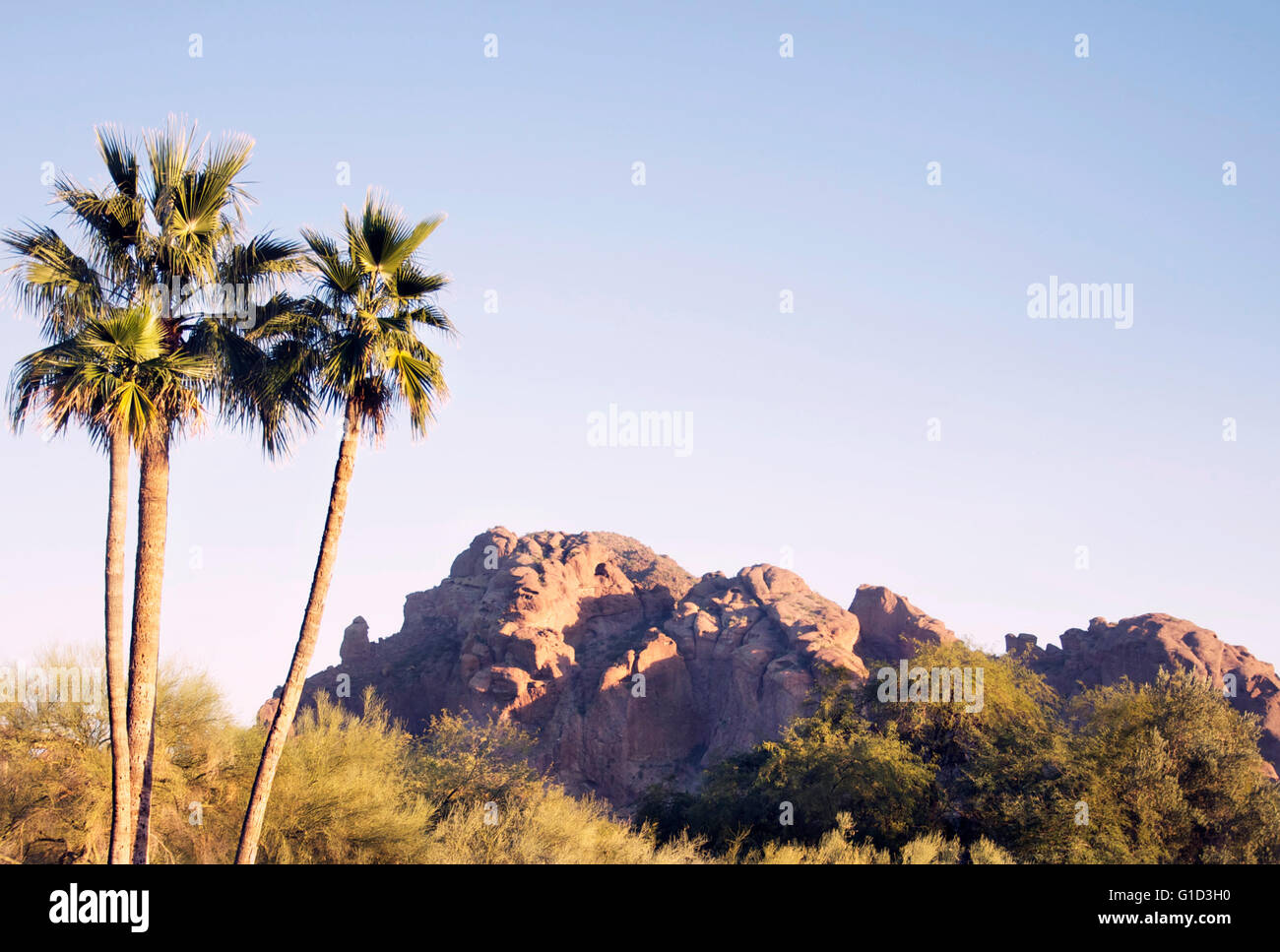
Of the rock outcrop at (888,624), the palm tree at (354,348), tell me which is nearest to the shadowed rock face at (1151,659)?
the rock outcrop at (888,624)

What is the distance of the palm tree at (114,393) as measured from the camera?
15.5 meters

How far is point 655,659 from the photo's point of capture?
7775cm

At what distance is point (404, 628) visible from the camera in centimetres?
9581

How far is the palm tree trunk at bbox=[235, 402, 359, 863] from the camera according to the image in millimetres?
16141

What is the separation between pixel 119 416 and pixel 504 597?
7113 cm

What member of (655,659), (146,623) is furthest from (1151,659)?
(146,623)

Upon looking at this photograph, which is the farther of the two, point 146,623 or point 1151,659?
point 1151,659

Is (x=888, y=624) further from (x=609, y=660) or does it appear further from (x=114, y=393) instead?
(x=114, y=393)

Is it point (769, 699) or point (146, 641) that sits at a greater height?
point (146, 641)

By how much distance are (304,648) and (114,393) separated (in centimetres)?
543

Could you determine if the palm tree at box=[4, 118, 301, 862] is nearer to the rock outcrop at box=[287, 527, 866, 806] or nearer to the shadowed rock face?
the rock outcrop at box=[287, 527, 866, 806]
